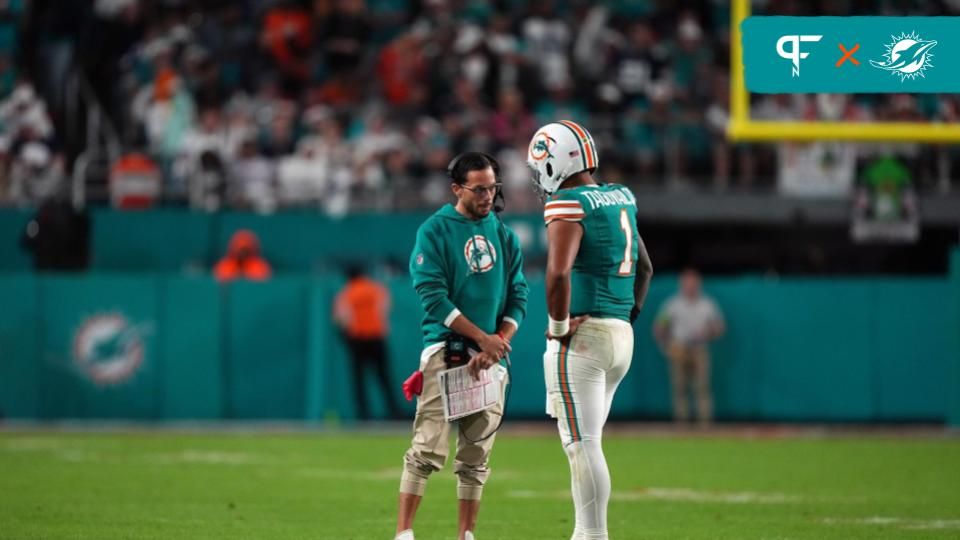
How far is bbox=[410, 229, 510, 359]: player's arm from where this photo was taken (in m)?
8.28

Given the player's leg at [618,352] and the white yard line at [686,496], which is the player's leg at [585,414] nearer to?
the player's leg at [618,352]

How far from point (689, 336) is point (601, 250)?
41.2ft

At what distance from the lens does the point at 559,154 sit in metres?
8.01

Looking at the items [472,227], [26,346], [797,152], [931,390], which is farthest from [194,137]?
[472,227]

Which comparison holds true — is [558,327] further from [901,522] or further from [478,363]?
[901,522]

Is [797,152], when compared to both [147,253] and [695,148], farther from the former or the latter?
[147,253]

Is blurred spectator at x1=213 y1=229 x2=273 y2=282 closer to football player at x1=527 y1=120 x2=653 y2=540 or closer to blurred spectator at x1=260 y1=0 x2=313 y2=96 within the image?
blurred spectator at x1=260 y1=0 x2=313 y2=96

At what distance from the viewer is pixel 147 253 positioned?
21.6 meters

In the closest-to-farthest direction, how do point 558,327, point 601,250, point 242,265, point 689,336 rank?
point 558,327, point 601,250, point 689,336, point 242,265

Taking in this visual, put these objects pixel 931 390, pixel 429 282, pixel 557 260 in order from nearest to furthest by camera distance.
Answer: pixel 557 260
pixel 429 282
pixel 931 390

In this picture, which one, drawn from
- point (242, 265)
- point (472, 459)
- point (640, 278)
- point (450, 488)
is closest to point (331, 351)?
point (242, 265)

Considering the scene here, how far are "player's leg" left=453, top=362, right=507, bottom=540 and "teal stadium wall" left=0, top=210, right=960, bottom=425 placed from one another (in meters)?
11.8

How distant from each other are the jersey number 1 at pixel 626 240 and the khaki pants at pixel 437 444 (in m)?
1.09

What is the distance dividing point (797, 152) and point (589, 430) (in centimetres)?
1348
